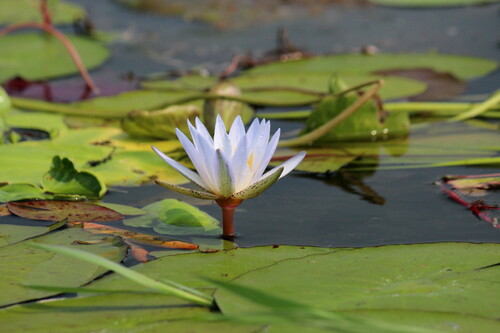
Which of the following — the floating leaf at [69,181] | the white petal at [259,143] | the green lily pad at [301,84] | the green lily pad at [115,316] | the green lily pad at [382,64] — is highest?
the green lily pad at [382,64]

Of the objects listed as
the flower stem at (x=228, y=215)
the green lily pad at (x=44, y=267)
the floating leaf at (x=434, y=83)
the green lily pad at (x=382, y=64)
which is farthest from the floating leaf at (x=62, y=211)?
the green lily pad at (x=382, y=64)

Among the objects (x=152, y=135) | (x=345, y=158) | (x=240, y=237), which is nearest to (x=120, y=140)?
(x=152, y=135)

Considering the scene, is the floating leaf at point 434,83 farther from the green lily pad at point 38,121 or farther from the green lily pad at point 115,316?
the green lily pad at point 115,316

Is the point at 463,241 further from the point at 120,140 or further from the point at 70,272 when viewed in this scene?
the point at 120,140

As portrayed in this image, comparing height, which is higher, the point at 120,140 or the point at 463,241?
the point at 120,140

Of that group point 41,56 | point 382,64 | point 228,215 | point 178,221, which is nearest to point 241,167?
point 228,215

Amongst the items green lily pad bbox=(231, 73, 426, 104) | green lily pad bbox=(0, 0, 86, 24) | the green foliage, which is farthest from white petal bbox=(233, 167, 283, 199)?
green lily pad bbox=(0, 0, 86, 24)

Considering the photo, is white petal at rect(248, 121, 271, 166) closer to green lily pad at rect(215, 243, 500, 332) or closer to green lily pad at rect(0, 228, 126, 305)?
green lily pad at rect(215, 243, 500, 332)
